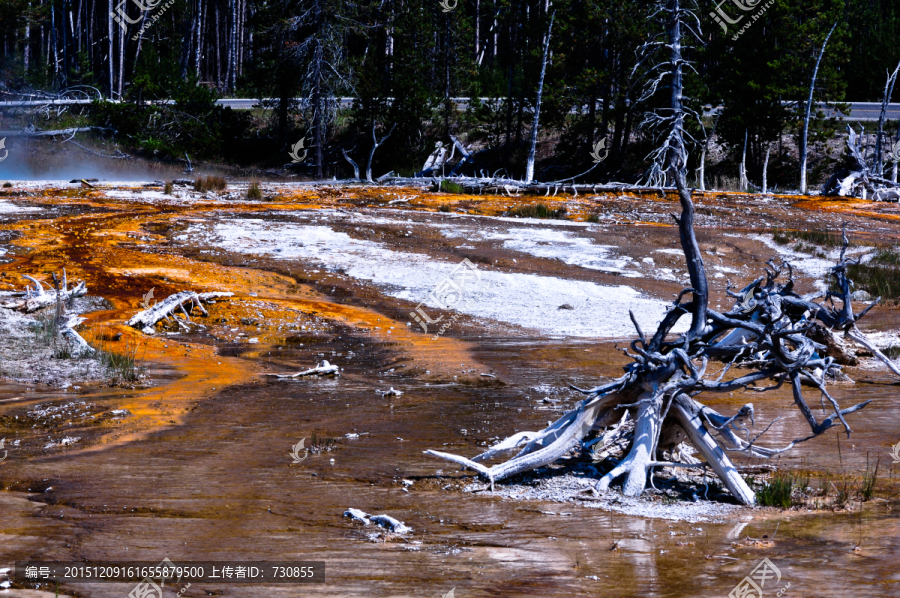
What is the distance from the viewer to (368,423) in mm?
8359

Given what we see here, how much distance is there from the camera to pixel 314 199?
81.0 ft

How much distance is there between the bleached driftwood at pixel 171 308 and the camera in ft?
38.6

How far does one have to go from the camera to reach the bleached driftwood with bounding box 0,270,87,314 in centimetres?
1170

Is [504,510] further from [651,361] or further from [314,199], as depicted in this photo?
[314,199]

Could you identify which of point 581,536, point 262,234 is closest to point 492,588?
point 581,536

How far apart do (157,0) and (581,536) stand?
122 ft
